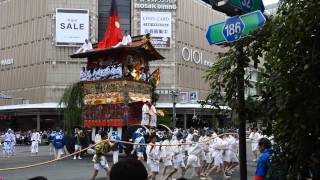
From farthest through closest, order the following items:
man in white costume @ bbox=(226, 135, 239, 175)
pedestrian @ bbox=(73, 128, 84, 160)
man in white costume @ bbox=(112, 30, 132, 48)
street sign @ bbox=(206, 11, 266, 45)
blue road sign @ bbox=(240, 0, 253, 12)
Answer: pedestrian @ bbox=(73, 128, 84, 160) → man in white costume @ bbox=(112, 30, 132, 48) → man in white costume @ bbox=(226, 135, 239, 175) → blue road sign @ bbox=(240, 0, 253, 12) → street sign @ bbox=(206, 11, 266, 45)

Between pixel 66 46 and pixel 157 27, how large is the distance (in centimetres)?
1258

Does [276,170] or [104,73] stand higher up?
[104,73]

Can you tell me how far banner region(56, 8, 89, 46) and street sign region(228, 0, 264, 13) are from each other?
64550 millimetres

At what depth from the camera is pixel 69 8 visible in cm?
6925

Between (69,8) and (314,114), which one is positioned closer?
(314,114)

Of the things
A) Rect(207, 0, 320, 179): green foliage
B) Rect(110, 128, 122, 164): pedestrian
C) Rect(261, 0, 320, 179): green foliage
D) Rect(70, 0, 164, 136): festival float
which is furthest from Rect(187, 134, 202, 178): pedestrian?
Rect(261, 0, 320, 179): green foliage

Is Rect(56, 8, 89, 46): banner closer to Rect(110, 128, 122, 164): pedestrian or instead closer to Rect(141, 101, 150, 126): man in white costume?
Rect(110, 128, 122, 164): pedestrian

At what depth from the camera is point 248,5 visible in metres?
5.37

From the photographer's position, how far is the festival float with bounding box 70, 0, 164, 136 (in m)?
27.1

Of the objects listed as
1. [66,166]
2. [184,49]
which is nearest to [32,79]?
[184,49]

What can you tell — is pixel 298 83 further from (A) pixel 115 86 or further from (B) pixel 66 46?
(B) pixel 66 46

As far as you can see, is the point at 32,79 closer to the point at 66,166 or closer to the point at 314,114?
the point at 66,166

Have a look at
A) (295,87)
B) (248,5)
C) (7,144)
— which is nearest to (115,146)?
(7,144)

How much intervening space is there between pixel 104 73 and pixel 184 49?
149ft
